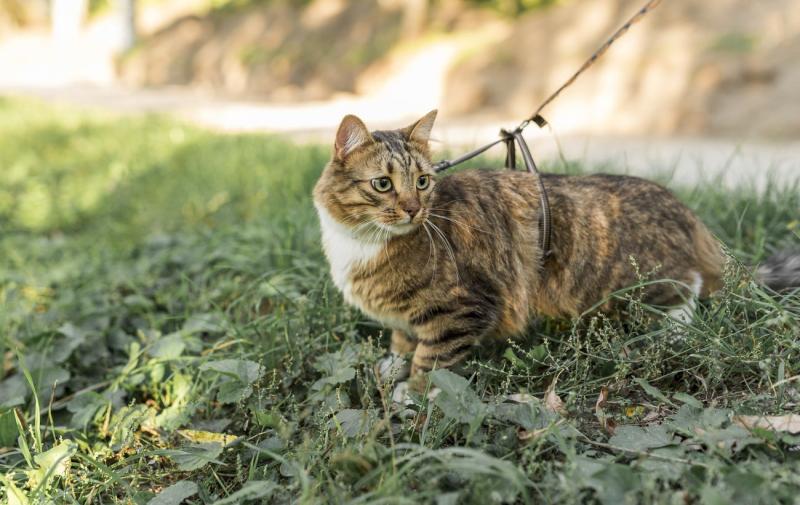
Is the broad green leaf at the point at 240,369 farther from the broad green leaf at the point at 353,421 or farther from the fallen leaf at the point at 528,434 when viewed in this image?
the fallen leaf at the point at 528,434

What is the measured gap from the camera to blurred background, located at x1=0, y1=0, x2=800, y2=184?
6.85 meters

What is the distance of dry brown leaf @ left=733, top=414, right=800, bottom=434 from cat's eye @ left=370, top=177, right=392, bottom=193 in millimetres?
1198

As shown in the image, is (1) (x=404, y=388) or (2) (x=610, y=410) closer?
(2) (x=610, y=410)

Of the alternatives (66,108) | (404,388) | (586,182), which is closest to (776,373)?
(586,182)

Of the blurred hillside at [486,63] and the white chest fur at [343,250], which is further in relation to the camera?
the blurred hillside at [486,63]

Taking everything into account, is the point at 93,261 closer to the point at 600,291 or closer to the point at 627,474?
the point at 600,291

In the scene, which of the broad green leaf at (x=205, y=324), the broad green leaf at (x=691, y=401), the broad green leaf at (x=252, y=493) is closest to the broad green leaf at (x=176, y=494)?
the broad green leaf at (x=252, y=493)

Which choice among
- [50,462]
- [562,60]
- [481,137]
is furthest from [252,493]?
[562,60]

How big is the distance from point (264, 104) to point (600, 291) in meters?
10.2

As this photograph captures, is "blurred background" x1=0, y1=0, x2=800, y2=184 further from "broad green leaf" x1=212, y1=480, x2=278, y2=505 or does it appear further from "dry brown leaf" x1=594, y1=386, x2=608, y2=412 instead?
"broad green leaf" x1=212, y1=480, x2=278, y2=505

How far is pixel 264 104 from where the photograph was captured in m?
11.6

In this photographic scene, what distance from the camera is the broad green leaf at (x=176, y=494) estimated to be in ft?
5.58

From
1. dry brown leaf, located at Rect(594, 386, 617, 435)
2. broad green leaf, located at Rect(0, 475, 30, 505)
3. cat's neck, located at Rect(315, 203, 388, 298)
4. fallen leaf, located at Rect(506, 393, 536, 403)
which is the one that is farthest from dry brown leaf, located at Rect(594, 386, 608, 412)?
broad green leaf, located at Rect(0, 475, 30, 505)

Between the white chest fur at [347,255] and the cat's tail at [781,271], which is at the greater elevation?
the white chest fur at [347,255]
